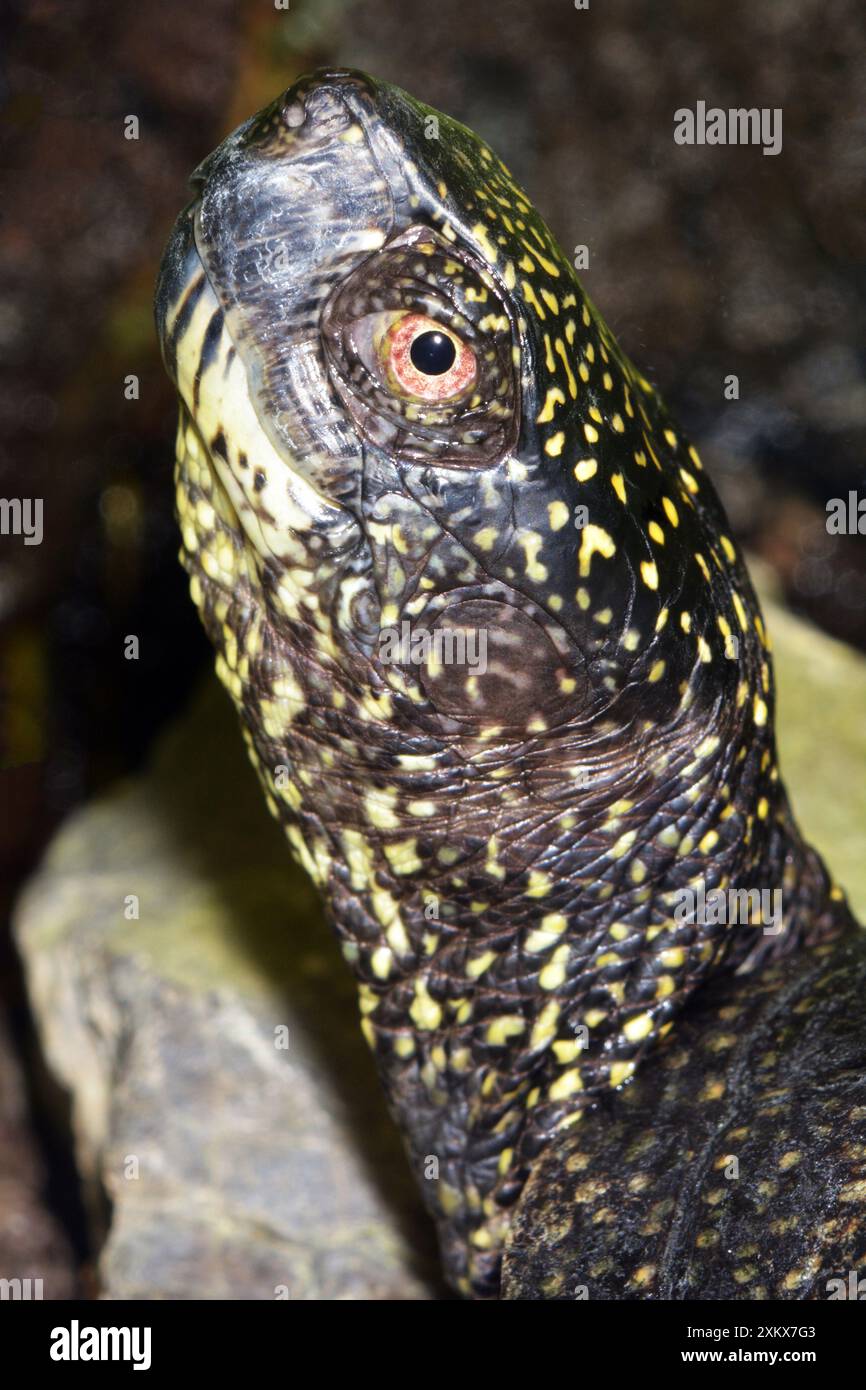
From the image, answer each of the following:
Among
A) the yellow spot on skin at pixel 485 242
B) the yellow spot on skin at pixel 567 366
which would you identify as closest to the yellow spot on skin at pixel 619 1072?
the yellow spot on skin at pixel 567 366

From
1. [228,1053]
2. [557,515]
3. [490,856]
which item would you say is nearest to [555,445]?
[557,515]

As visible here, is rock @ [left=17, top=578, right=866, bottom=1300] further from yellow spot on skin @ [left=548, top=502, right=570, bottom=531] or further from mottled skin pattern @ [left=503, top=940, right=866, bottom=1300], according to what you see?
yellow spot on skin @ [left=548, top=502, right=570, bottom=531]

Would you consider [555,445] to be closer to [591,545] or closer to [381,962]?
[591,545]

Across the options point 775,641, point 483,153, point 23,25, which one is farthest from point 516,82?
point 483,153

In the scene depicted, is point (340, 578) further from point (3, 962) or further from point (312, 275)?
point (3, 962)

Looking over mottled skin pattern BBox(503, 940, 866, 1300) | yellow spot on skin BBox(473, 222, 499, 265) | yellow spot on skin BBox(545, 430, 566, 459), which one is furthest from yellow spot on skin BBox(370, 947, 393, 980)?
yellow spot on skin BBox(473, 222, 499, 265)

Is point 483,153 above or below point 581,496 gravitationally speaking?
above
